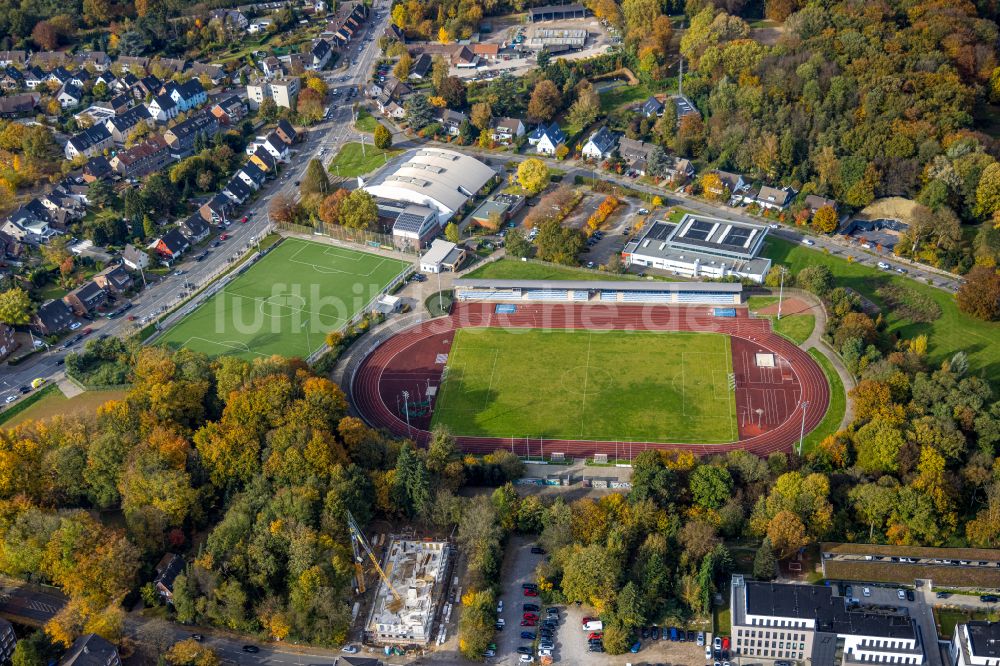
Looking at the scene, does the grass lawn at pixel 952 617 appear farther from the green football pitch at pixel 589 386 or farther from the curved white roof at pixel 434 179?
the curved white roof at pixel 434 179

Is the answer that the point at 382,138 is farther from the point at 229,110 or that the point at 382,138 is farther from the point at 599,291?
the point at 599,291

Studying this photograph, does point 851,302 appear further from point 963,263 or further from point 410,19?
point 410,19

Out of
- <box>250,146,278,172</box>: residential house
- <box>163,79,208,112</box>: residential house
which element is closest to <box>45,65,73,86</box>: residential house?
<box>163,79,208,112</box>: residential house

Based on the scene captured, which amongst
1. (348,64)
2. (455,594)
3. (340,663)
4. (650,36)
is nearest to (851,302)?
(455,594)

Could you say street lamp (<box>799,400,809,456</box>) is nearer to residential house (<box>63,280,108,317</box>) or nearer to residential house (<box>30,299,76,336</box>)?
residential house (<box>63,280,108,317</box>)

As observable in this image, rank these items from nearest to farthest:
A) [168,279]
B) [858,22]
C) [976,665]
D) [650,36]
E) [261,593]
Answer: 1. [976,665]
2. [261,593]
3. [168,279]
4. [858,22]
5. [650,36]
